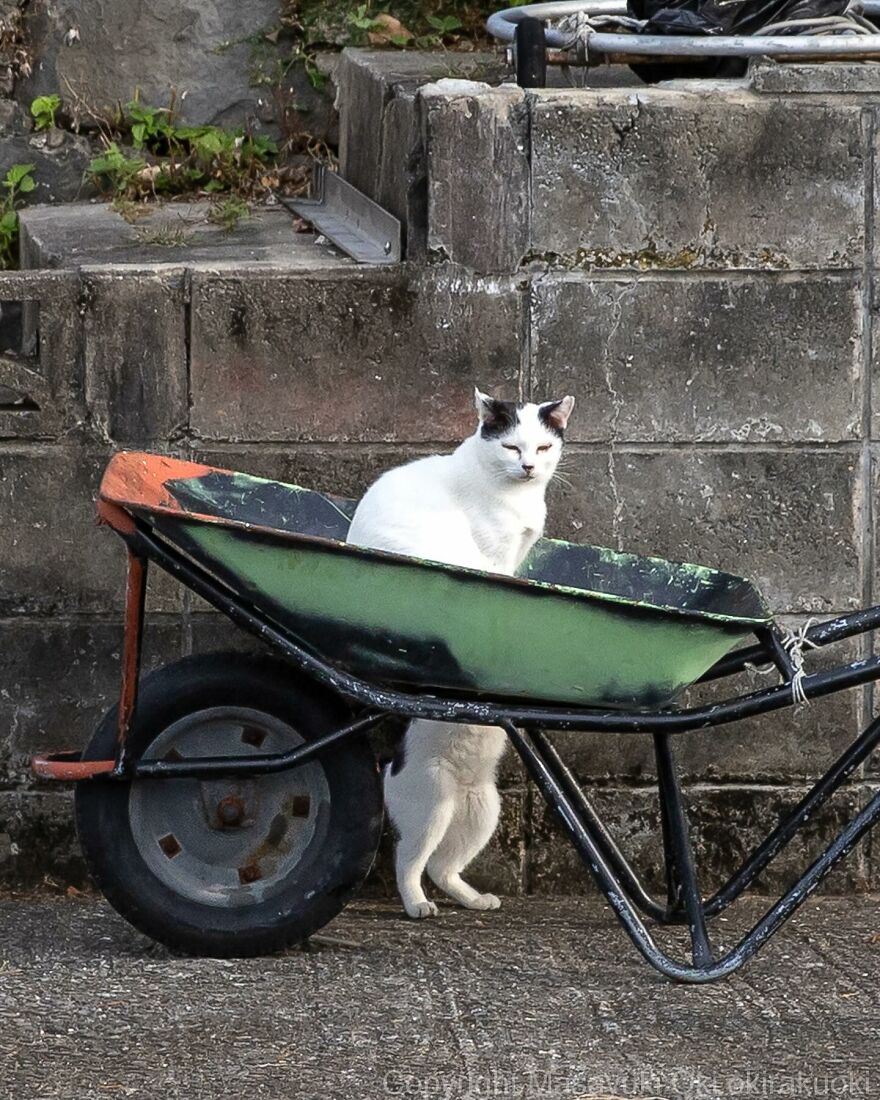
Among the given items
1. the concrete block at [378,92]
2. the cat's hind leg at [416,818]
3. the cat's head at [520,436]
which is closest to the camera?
the cat's head at [520,436]

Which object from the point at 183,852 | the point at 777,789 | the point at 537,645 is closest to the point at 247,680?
the point at 183,852

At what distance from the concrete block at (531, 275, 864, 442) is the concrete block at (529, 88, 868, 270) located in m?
0.08

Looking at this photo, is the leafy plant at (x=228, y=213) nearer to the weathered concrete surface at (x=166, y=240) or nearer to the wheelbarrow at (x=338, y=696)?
the weathered concrete surface at (x=166, y=240)

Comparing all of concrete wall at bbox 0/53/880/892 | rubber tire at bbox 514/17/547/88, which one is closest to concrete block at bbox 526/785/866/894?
concrete wall at bbox 0/53/880/892

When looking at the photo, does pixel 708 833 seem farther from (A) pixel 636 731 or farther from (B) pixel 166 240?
(B) pixel 166 240

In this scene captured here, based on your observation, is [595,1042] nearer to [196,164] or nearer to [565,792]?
[565,792]

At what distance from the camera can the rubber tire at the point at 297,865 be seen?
12.2ft

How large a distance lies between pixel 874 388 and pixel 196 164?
2691 mm

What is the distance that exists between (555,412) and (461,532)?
344 mm

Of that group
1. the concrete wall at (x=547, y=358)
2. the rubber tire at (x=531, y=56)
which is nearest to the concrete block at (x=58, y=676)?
the concrete wall at (x=547, y=358)

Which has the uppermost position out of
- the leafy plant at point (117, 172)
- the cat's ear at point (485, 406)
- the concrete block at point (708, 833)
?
the leafy plant at point (117, 172)

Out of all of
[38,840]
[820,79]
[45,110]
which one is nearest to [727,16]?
[820,79]

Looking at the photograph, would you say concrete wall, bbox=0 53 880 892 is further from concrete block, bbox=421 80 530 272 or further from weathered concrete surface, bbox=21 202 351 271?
weathered concrete surface, bbox=21 202 351 271

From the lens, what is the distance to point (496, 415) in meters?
3.76
